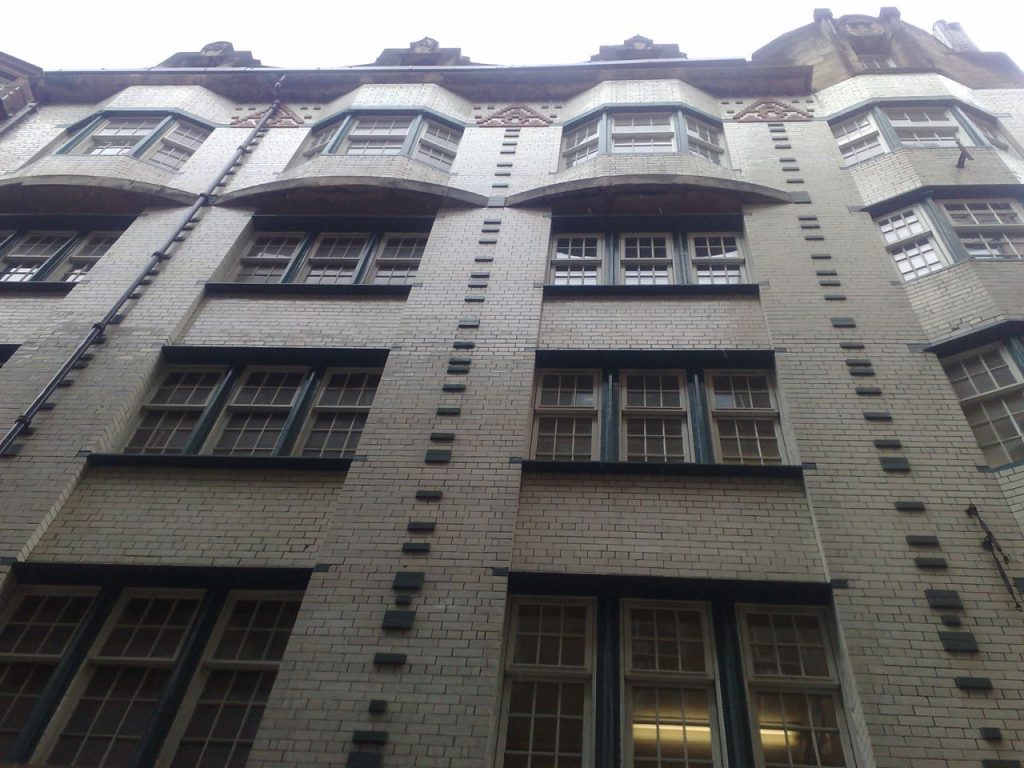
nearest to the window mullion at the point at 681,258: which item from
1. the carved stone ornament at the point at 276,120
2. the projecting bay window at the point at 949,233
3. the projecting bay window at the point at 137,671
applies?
the projecting bay window at the point at 949,233

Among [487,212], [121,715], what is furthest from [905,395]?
[121,715]

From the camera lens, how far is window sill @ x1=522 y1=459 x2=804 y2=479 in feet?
31.2

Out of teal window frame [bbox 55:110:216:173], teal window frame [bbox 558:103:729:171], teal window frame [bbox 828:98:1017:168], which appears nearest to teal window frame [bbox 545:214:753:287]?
teal window frame [bbox 558:103:729:171]

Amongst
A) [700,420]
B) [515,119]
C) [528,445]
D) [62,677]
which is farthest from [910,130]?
[62,677]

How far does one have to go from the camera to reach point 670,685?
7.92m

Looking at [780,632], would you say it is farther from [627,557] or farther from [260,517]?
[260,517]

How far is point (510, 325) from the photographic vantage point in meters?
11.9

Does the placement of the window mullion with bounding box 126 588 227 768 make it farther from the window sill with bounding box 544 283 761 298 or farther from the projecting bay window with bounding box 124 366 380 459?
the window sill with bounding box 544 283 761 298

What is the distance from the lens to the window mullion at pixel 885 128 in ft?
51.0

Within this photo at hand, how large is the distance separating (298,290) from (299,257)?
1.76 metres

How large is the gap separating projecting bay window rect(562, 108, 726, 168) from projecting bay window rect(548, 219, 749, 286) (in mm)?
2622

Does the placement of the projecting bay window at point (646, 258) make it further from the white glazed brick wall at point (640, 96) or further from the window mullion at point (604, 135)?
the white glazed brick wall at point (640, 96)

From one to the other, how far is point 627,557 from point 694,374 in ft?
12.3

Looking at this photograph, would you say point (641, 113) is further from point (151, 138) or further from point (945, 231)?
point (151, 138)
